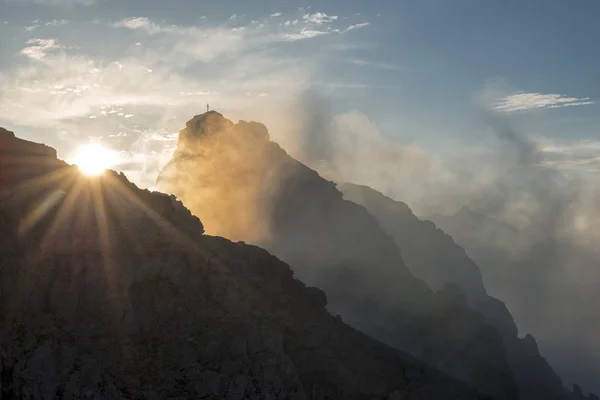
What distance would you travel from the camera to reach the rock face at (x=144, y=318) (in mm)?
50250

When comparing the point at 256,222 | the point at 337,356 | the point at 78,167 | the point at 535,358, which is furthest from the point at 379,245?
the point at 78,167

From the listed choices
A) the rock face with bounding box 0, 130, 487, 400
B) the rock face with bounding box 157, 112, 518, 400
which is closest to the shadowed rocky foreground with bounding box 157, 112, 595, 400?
the rock face with bounding box 157, 112, 518, 400

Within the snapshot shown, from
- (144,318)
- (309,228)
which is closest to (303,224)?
(309,228)

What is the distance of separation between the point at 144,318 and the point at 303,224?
11240cm

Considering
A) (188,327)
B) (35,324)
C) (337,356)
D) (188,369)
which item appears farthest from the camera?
(337,356)

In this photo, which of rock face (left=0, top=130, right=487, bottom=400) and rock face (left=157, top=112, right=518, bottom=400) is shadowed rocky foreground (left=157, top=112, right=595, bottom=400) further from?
rock face (left=0, top=130, right=487, bottom=400)

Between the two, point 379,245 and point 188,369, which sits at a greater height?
point 188,369

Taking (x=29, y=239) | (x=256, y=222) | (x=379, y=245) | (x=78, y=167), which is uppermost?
(x=78, y=167)

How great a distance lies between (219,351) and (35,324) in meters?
18.1

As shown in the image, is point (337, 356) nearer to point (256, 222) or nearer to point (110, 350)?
point (110, 350)

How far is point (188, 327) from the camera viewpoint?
58625 mm

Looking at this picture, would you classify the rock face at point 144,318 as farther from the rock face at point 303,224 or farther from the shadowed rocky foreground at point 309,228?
the shadowed rocky foreground at point 309,228

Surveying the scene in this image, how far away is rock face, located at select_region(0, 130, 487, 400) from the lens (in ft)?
165

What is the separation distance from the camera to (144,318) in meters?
57.1
